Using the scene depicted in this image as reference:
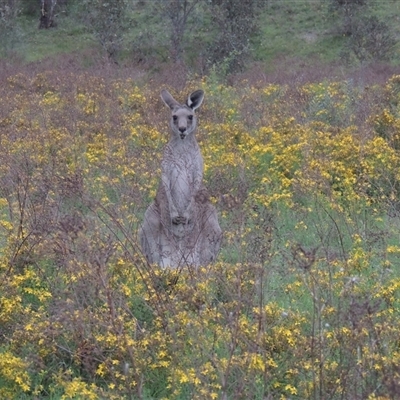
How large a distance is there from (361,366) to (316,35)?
97.1ft

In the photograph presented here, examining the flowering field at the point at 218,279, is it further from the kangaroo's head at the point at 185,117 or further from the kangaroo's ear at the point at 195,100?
the kangaroo's ear at the point at 195,100

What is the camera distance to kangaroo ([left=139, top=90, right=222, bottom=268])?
704 cm

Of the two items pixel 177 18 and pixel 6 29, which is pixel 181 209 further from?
pixel 177 18

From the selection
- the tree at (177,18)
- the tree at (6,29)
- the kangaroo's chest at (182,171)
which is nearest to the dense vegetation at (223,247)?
the kangaroo's chest at (182,171)

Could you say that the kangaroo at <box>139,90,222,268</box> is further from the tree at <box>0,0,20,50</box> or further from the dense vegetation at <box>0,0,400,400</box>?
the tree at <box>0,0,20,50</box>

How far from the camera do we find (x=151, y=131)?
1188 cm

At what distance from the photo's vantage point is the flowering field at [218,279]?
14.3 feet

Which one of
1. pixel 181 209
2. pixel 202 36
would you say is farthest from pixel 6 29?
pixel 181 209

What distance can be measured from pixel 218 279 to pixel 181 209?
2.57 metres

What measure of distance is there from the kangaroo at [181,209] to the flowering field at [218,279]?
0.21 meters

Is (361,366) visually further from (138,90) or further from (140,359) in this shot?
(138,90)

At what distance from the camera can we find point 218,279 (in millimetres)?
5039

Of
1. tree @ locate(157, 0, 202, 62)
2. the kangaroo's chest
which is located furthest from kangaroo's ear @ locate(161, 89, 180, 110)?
tree @ locate(157, 0, 202, 62)

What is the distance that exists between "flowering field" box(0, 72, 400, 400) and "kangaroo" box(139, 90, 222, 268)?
21cm
